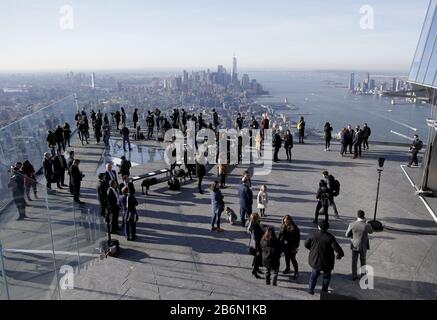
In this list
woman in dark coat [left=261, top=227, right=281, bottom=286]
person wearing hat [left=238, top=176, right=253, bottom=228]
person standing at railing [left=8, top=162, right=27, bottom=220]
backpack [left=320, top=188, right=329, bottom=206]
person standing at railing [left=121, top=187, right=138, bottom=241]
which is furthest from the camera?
backpack [left=320, top=188, right=329, bottom=206]

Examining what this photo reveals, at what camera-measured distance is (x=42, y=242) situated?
714 cm

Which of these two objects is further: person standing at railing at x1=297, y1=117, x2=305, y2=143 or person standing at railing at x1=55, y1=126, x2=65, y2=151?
person standing at railing at x1=297, y1=117, x2=305, y2=143

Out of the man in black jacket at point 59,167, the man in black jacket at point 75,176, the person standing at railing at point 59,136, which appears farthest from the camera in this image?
the person standing at railing at point 59,136

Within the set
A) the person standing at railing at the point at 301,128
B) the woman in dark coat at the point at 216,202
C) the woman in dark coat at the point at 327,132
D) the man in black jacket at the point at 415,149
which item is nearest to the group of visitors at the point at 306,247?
the woman in dark coat at the point at 216,202

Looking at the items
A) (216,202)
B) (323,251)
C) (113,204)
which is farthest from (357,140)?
(113,204)

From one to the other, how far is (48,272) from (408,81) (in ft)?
59.8

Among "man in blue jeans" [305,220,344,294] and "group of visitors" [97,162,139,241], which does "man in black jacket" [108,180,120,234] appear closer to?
"group of visitors" [97,162,139,241]

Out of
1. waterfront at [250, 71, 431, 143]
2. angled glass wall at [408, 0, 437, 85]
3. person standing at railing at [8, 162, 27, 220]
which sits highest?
angled glass wall at [408, 0, 437, 85]

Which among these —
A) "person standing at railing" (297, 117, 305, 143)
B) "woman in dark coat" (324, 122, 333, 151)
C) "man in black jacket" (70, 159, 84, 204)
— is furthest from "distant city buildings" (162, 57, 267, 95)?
"man in black jacket" (70, 159, 84, 204)

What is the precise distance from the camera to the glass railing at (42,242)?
6094 mm

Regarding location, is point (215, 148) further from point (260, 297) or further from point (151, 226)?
point (260, 297)

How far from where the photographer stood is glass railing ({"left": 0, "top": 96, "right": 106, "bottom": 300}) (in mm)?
6094

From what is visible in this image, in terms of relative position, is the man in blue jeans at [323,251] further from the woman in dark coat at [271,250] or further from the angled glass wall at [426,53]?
the angled glass wall at [426,53]

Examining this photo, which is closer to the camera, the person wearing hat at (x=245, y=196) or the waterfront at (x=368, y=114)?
the person wearing hat at (x=245, y=196)
